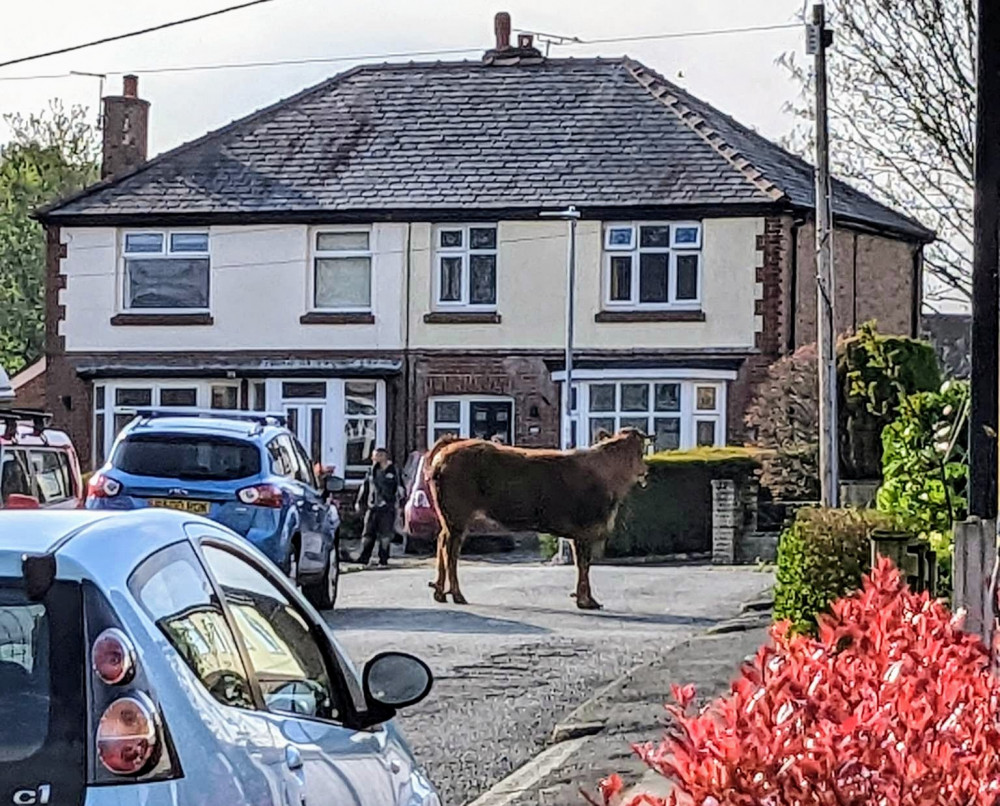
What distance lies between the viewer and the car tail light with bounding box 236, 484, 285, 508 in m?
18.3

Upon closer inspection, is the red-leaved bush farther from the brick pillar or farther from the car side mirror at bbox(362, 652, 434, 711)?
the brick pillar

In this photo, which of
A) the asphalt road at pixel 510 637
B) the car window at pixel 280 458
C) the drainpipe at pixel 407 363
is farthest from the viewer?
the drainpipe at pixel 407 363

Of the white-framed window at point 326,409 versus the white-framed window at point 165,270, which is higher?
the white-framed window at point 165,270

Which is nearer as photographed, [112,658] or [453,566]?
[112,658]

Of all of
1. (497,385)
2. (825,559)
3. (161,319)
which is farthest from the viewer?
(161,319)

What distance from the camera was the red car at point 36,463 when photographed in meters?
17.9

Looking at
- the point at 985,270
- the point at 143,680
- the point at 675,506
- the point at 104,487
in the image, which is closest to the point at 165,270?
the point at 675,506

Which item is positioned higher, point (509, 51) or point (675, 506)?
point (509, 51)

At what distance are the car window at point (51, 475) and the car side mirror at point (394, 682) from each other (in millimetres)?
12959

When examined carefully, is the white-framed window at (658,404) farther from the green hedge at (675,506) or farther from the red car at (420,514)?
the red car at (420,514)

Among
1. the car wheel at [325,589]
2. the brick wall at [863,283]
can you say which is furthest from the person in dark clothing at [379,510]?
the brick wall at [863,283]

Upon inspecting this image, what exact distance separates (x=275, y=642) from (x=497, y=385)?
1249 inches

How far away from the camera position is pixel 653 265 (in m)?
36.8

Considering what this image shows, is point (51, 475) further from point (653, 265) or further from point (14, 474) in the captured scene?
point (653, 265)
